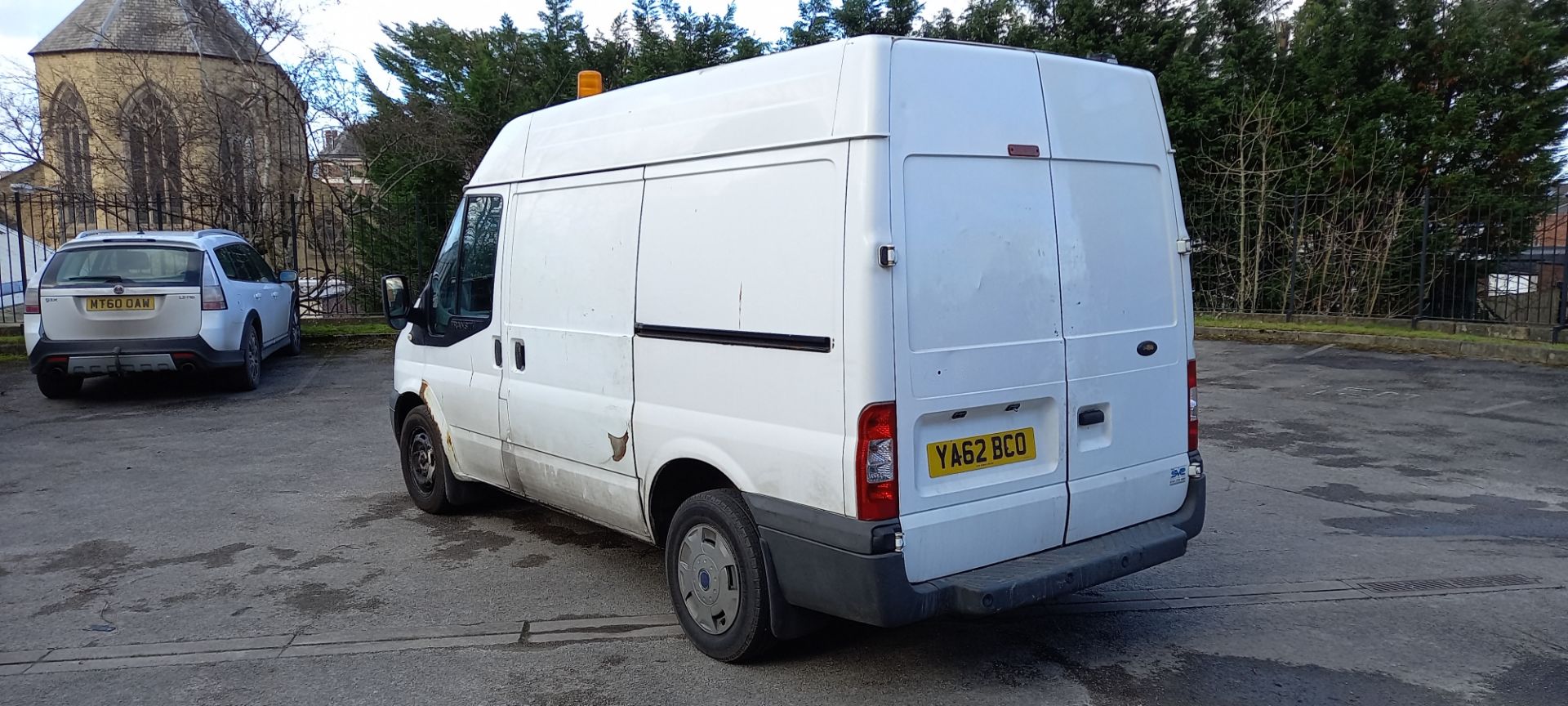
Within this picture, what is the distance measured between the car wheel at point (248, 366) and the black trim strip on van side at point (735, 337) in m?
8.30

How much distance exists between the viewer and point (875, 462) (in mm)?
3570

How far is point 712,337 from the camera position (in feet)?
13.7

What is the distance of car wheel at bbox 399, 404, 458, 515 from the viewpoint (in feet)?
20.9

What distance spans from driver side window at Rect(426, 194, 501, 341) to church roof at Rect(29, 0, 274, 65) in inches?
524

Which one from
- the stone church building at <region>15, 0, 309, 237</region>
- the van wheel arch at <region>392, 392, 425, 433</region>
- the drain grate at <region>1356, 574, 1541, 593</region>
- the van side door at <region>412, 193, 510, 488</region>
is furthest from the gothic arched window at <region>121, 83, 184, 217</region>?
the drain grate at <region>1356, 574, 1541, 593</region>

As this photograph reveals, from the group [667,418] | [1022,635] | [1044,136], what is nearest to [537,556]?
[667,418]

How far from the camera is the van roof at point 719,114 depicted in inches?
144

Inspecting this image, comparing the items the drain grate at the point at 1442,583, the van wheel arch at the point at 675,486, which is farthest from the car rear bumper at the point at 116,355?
the drain grate at the point at 1442,583

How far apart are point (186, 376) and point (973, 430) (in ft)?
37.5

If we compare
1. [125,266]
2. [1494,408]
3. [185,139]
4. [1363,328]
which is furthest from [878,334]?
[185,139]

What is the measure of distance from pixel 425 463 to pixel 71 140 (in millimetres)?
16537

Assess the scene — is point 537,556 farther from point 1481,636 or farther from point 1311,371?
point 1311,371

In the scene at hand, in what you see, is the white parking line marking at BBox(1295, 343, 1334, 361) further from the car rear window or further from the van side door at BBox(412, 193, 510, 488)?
the car rear window

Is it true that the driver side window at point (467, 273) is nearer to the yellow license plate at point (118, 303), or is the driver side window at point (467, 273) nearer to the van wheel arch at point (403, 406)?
the van wheel arch at point (403, 406)
